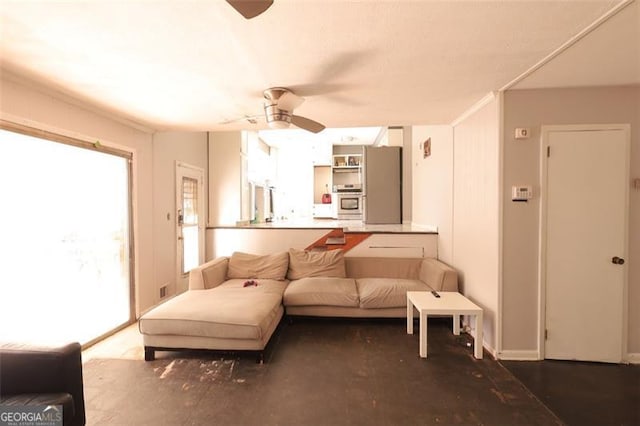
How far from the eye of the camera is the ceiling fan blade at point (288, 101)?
2.19 m

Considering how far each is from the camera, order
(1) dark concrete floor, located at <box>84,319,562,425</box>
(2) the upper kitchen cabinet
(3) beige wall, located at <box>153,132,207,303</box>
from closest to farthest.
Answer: (1) dark concrete floor, located at <box>84,319,562,425</box>
(3) beige wall, located at <box>153,132,207,303</box>
(2) the upper kitchen cabinet

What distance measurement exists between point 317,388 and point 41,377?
154 centimetres

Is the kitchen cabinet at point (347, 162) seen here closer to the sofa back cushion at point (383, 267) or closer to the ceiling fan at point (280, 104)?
the sofa back cushion at point (383, 267)

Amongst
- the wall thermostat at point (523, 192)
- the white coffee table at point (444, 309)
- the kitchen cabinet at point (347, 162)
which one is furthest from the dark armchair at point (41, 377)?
the kitchen cabinet at point (347, 162)

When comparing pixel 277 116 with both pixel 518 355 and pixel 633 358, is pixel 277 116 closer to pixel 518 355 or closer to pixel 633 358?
pixel 518 355

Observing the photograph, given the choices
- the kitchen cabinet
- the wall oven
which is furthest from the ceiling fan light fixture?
the kitchen cabinet

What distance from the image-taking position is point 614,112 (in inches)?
88.0

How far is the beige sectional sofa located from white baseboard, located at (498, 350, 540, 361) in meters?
0.73

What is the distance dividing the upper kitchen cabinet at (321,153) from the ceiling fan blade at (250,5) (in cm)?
618

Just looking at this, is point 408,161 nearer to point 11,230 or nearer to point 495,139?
point 495,139

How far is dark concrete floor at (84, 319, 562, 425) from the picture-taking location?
173cm

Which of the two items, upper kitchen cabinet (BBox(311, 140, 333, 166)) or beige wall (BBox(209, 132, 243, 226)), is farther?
upper kitchen cabinet (BBox(311, 140, 333, 166))

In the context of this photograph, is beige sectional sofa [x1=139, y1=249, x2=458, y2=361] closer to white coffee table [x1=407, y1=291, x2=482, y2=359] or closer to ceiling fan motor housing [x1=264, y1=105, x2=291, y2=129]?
white coffee table [x1=407, y1=291, x2=482, y2=359]

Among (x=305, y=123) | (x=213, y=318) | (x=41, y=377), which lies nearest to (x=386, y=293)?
(x=213, y=318)
